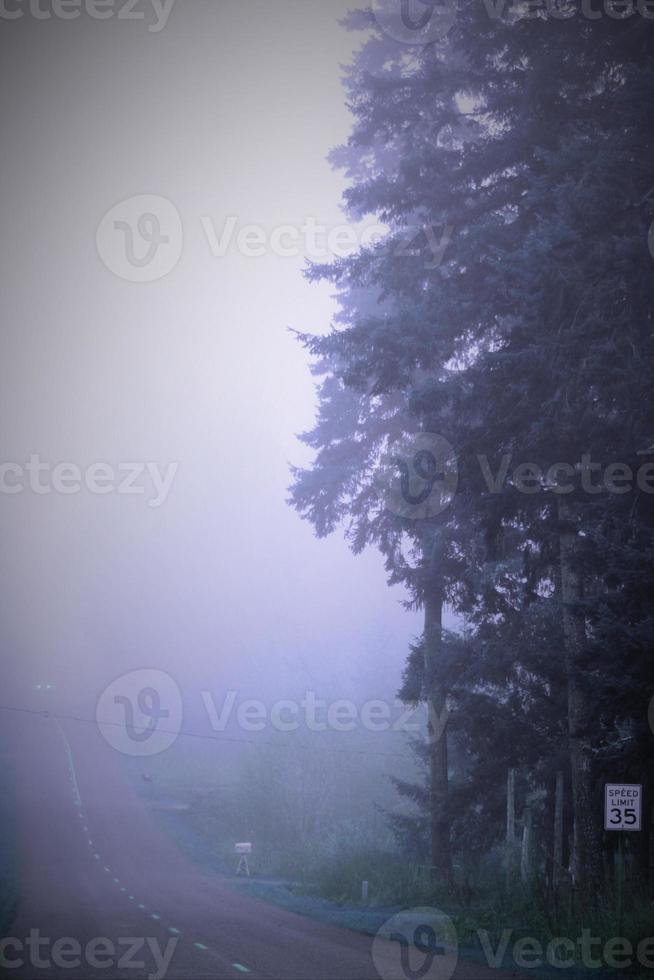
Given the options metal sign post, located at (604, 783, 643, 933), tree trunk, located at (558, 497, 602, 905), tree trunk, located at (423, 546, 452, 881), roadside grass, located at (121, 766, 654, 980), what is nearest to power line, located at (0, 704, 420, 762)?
roadside grass, located at (121, 766, 654, 980)

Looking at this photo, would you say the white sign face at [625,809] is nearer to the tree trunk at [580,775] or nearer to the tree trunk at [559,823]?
the tree trunk at [580,775]

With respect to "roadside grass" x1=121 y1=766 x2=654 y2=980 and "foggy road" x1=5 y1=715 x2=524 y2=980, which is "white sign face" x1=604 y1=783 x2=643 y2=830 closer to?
"roadside grass" x1=121 y1=766 x2=654 y2=980

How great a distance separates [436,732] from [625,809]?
1013 cm

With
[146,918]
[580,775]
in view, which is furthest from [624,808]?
[146,918]

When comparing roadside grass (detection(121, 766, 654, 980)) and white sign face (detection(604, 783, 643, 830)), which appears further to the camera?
roadside grass (detection(121, 766, 654, 980))

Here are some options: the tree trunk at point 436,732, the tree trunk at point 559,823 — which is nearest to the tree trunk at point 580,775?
the tree trunk at point 436,732

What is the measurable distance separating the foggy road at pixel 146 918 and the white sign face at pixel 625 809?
283 centimetres

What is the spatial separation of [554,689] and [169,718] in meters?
83.1

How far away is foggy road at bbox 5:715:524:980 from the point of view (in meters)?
12.6

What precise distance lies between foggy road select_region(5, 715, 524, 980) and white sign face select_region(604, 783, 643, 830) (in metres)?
A: 2.83

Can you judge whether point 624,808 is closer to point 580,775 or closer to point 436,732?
point 580,775

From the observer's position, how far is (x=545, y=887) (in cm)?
1574

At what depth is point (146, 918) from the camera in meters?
18.0

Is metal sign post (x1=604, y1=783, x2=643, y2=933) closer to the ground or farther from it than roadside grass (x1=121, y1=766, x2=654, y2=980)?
farther from it
